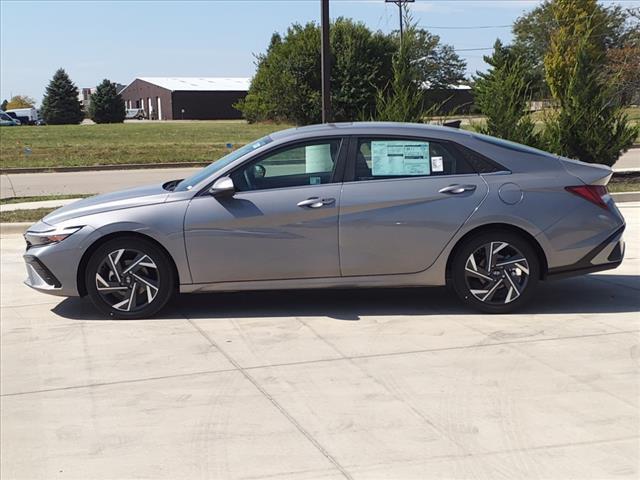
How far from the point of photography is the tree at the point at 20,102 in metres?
→ 125

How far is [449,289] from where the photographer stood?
7344mm

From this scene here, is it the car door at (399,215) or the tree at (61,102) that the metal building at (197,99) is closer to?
the tree at (61,102)

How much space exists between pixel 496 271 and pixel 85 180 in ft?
50.6

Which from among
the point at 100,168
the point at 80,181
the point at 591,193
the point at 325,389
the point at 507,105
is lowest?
the point at 325,389

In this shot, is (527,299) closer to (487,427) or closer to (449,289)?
(449,289)

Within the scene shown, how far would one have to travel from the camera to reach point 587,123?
15258mm

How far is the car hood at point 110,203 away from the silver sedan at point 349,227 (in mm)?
20

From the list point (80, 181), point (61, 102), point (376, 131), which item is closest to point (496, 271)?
point (376, 131)

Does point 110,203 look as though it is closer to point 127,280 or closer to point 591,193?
point 127,280

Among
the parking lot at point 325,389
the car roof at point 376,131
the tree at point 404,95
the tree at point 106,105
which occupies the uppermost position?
the tree at point 106,105

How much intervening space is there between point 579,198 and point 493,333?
1.37 metres

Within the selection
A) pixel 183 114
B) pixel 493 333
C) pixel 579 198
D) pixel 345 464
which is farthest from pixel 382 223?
pixel 183 114

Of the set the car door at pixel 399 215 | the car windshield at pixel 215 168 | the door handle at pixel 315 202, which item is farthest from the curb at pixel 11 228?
the car door at pixel 399 215

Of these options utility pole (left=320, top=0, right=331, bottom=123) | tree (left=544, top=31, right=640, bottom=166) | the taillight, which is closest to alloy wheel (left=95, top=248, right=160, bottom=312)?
the taillight
